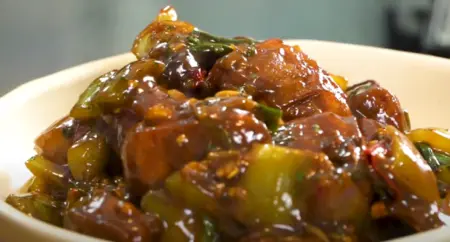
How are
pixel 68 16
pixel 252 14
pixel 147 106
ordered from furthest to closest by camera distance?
1. pixel 252 14
2. pixel 68 16
3. pixel 147 106

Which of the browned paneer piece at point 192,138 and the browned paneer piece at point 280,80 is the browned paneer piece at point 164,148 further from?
the browned paneer piece at point 280,80

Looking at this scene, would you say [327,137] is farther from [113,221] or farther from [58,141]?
[58,141]

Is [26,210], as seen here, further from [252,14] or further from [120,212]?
[252,14]

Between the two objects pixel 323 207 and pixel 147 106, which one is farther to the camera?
pixel 147 106

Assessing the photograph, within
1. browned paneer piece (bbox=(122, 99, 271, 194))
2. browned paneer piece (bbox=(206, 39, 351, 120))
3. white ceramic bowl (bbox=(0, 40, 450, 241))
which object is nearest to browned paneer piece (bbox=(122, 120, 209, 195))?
browned paneer piece (bbox=(122, 99, 271, 194))

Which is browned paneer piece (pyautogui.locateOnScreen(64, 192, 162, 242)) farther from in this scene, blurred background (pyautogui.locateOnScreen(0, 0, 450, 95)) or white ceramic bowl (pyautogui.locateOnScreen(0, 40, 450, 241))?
blurred background (pyautogui.locateOnScreen(0, 0, 450, 95))

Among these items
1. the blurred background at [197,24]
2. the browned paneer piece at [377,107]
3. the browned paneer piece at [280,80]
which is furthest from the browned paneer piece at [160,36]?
the blurred background at [197,24]

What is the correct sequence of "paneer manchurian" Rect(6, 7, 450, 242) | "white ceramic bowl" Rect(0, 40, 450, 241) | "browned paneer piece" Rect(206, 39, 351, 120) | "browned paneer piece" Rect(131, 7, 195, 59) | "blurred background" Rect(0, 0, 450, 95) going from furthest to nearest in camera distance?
"blurred background" Rect(0, 0, 450, 95), "white ceramic bowl" Rect(0, 40, 450, 241), "browned paneer piece" Rect(131, 7, 195, 59), "browned paneer piece" Rect(206, 39, 351, 120), "paneer manchurian" Rect(6, 7, 450, 242)

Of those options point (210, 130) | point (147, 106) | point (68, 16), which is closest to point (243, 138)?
point (210, 130)
